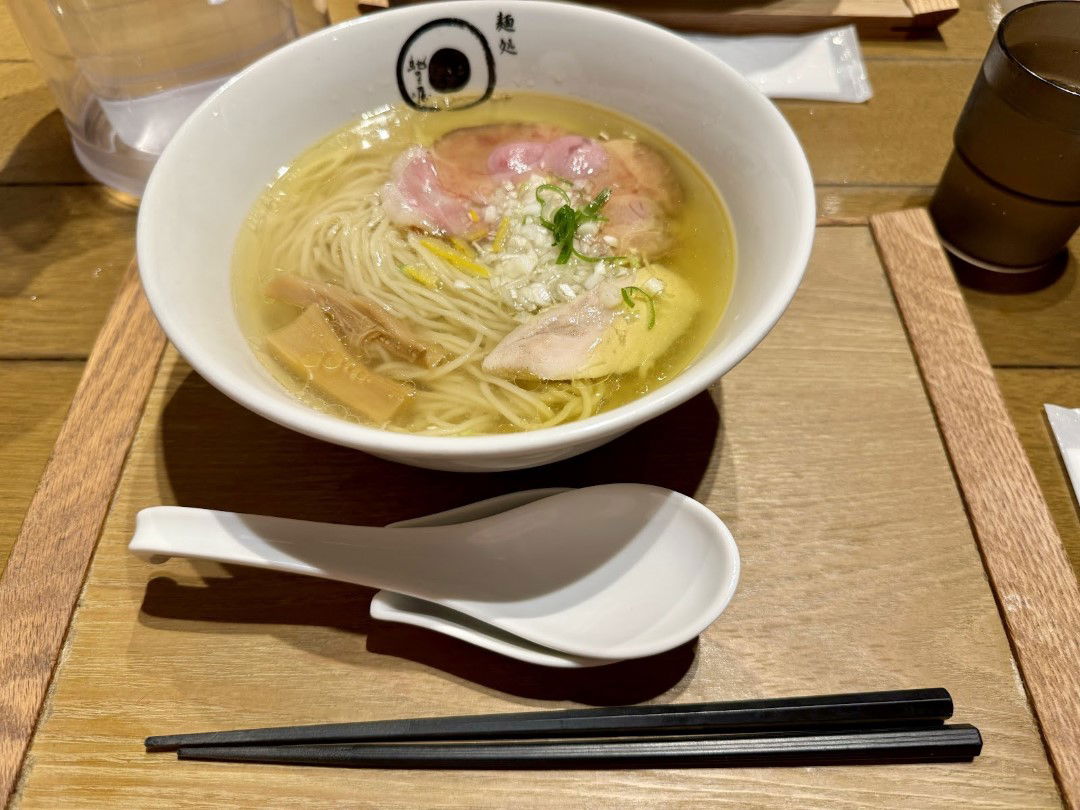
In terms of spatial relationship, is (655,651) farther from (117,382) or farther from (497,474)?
(117,382)

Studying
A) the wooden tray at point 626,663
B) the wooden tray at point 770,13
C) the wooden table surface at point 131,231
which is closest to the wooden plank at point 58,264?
the wooden table surface at point 131,231

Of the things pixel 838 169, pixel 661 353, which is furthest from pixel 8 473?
pixel 838 169

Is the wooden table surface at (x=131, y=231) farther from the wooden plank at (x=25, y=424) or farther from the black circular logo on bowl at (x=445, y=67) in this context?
the black circular logo on bowl at (x=445, y=67)

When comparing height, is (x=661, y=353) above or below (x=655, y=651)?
above

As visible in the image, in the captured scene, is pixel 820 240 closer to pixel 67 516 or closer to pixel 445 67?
pixel 445 67

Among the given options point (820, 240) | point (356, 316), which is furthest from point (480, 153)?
point (820, 240)
